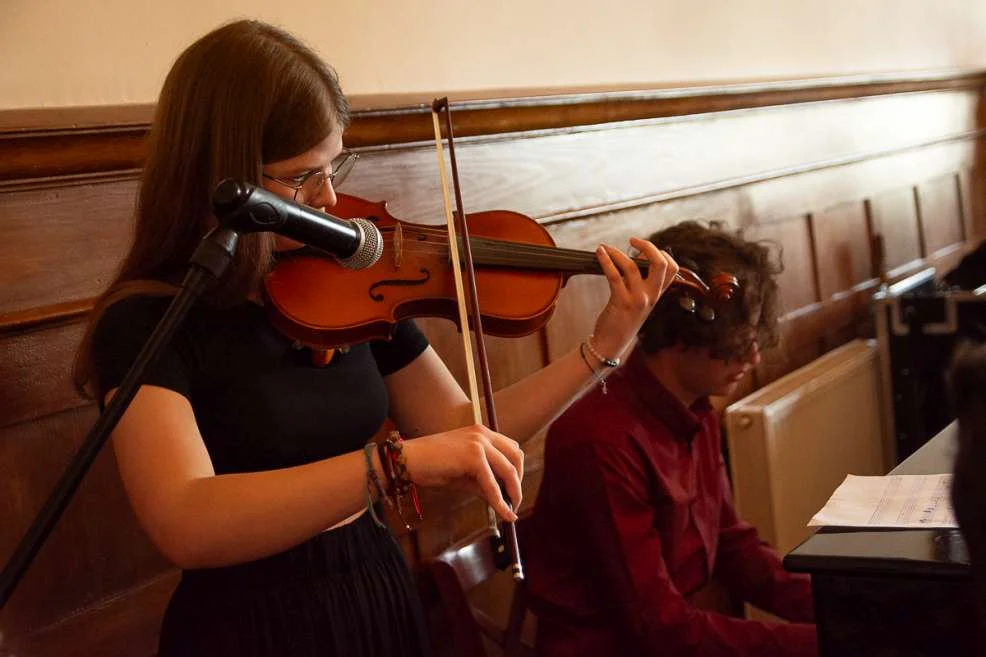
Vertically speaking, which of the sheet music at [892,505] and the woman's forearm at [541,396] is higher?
the woman's forearm at [541,396]

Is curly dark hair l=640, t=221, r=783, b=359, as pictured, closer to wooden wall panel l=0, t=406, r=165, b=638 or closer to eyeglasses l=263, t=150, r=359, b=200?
eyeglasses l=263, t=150, r=359, b=200

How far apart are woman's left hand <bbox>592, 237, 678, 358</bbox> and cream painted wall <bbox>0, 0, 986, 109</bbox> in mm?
708

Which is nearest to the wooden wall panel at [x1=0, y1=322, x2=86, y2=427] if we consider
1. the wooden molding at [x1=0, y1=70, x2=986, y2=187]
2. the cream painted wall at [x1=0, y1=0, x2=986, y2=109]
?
the wooden molding at [x1=0, y1=70, x2=986, y2=187]

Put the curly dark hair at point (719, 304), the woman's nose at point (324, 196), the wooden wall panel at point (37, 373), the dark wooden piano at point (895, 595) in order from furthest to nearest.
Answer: the curly dark hair at point (719, 304) < the wooden wall panel at point (37, 373) < the woman's nose at point (324, 196) < the dark wooden piano at point (895, 595)

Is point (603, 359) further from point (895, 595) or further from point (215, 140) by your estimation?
point (215, 140)

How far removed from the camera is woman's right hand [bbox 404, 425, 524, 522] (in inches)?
37.7

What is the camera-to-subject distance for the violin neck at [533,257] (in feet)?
4.65

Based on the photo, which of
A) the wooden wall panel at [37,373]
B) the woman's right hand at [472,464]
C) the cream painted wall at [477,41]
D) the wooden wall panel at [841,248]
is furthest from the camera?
the wooden wall panel at [841,248]

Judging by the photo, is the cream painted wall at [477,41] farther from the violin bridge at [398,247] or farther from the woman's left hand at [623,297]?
the woman's left hand at [623,297]

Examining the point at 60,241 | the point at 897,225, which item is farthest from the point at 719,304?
the point at 897,225

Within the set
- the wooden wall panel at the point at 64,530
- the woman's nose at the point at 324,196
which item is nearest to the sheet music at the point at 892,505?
the woman's nose at the point at 324,196

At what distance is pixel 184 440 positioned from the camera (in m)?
1.08

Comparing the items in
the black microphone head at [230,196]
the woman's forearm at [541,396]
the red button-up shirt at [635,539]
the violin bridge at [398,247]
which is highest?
the black microphone head at [230,196]

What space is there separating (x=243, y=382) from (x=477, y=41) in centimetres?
119
